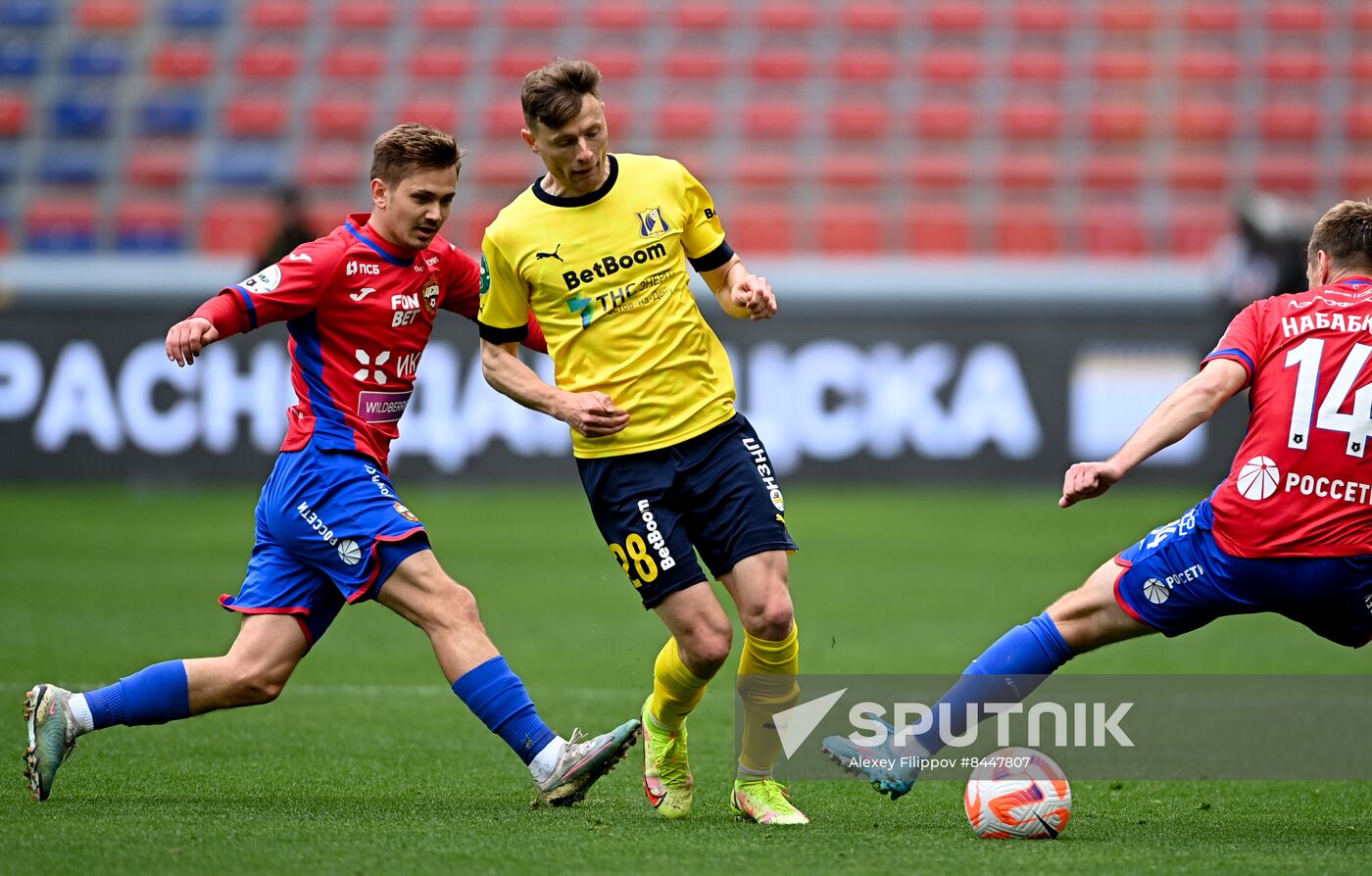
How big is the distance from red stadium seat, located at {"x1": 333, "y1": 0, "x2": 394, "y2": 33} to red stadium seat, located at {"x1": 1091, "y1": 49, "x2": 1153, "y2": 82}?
863 centimetres

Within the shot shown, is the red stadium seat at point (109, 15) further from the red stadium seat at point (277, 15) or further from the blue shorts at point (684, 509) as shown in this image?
the blue shorts at point (684, 509)

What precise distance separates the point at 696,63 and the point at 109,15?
7.18 meters

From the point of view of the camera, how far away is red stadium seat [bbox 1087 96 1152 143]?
1936cm

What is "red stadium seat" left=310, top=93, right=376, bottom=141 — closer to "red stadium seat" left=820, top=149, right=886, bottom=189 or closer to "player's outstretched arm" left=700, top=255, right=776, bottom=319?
"red stadium seat" left=820, top=149, right=886, bottom=189

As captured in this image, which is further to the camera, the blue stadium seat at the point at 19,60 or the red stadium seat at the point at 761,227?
the blue stadium seat at the point at 19,60

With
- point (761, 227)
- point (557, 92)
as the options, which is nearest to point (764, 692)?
point (557, 92)

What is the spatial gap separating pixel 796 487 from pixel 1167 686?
7.99 m

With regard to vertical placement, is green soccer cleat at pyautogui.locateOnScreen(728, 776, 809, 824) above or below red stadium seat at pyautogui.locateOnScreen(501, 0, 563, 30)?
below

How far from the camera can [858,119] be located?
19.7m

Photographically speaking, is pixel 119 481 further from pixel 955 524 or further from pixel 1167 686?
pixel 1167 686

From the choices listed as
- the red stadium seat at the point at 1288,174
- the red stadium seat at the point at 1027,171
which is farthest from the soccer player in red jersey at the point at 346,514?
the red stadium seat at the point at 1288,174

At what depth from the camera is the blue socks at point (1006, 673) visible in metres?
4.94

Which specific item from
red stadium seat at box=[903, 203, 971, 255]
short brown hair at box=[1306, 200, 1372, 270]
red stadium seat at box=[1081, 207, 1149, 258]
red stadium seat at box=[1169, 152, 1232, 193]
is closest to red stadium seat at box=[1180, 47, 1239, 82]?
red stadium seat at box=[1169, 152, 1232, 193]

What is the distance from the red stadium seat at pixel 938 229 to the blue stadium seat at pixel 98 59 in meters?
9.56
